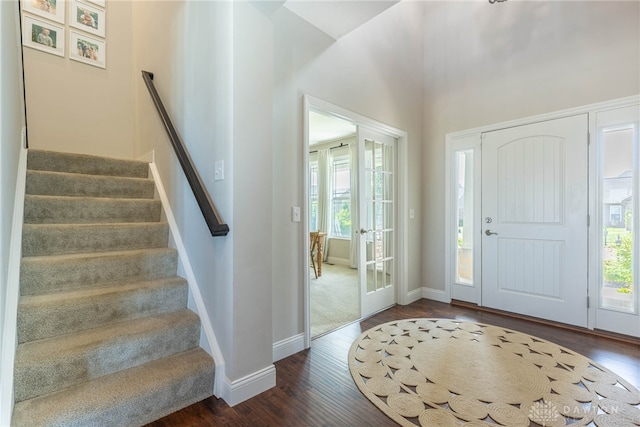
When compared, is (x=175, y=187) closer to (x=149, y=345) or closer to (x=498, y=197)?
(x=149, y=345)

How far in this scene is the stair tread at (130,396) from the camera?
132 centimetres

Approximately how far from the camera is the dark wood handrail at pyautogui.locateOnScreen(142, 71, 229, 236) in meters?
1.70

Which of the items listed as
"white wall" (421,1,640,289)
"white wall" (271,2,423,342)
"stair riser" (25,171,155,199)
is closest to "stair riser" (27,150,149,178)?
"stair riser" (25,171,155,199)

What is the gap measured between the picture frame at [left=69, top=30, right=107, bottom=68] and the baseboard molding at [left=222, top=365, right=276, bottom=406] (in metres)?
3.85

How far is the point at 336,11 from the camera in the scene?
2332 mm

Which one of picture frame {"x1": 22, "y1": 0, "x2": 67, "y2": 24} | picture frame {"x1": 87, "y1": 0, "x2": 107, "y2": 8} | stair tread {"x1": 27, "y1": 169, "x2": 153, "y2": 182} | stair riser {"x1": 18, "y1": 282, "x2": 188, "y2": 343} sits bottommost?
stair riser {"x1": 18, "y1": 282, "x2": 188, "y2": 343}

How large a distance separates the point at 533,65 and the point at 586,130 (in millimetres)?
872

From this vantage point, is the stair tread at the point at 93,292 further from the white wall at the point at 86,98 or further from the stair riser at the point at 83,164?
the white wall at the point at 86,98

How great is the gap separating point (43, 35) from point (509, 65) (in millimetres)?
5027

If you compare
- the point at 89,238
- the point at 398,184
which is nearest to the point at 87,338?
the point at 89,238

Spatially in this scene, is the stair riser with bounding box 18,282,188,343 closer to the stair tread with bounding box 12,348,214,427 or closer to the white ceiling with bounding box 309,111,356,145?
the stair tread with bounding box 12,348,214,427

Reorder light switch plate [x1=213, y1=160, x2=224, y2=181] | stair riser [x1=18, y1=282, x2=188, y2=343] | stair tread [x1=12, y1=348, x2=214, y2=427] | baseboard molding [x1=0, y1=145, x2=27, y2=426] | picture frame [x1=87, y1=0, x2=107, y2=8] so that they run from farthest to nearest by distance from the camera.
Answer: picture frame [x1=87, y1=0, x2=107, y2=8] < light switch plate [x1=213, y1=160, x2=224, y2=181] < stair riser [x1=18, y1=282, x2=188, y2=343] < stair tread [x1=12, y1=348, x2=214, y2=427] < baseboard molding [x1=0, y1=145, x2=27, y2=426]

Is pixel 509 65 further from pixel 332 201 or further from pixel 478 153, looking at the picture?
pixel 332 201

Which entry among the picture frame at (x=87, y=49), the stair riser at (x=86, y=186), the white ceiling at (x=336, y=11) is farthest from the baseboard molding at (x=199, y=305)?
the picture frame at (x=87, y=49)
